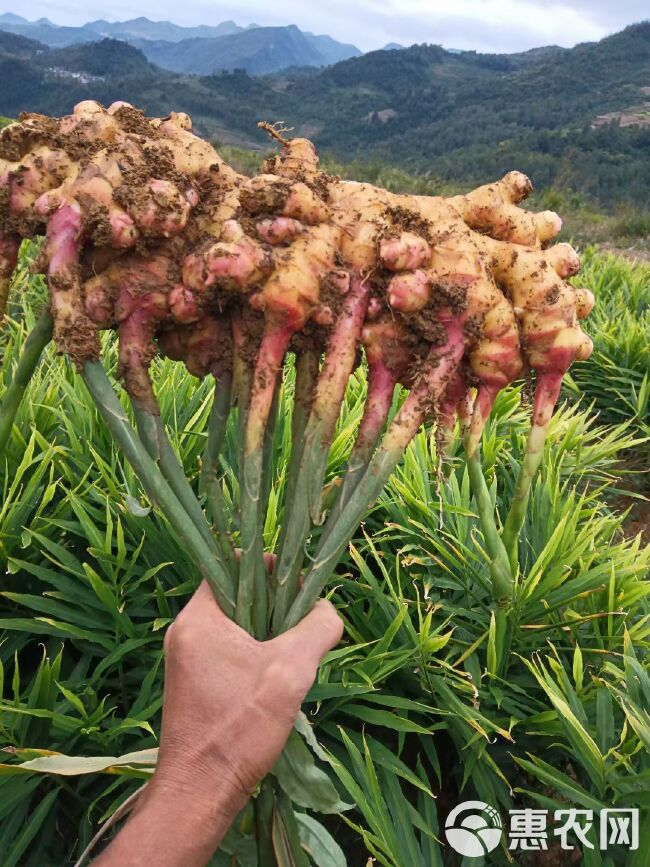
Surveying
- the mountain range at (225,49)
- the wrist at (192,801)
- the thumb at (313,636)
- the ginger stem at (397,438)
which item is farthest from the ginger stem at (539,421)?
the mountain range at (225,49)

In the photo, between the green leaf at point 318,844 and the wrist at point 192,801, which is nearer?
the wrist at point 192,801

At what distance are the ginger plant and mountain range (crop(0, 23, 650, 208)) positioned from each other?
2844 centimetres

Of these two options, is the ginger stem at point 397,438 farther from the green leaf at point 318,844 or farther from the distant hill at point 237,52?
→ the distant hill at point 237,52

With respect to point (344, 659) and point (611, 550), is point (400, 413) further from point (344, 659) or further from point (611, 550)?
point (611, 550)

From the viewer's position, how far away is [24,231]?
0.81 meters

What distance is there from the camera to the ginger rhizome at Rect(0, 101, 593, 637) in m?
0.78

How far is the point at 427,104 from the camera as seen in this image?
2325 inches

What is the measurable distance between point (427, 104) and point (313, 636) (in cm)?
6703

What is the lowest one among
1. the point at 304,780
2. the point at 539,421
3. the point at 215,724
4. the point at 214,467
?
the point at 304,780

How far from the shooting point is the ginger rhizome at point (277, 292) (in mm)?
782

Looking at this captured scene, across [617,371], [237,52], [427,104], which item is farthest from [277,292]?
[237,52]

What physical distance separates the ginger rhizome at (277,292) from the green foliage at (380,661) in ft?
1.07

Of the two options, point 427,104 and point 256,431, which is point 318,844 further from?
point 427,104

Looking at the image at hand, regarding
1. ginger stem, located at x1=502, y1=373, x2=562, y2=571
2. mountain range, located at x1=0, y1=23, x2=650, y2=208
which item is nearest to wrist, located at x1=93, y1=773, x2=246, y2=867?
ginger stem, located at x1=502, y1=373, x2=562, y2=571
